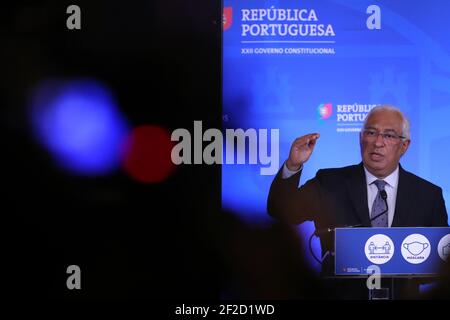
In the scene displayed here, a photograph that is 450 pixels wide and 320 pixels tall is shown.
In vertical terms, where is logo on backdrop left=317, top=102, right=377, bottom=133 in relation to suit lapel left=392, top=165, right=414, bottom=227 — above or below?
above

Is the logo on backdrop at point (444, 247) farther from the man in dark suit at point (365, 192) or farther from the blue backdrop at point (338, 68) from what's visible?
the blue backdrop at point (338, 68)

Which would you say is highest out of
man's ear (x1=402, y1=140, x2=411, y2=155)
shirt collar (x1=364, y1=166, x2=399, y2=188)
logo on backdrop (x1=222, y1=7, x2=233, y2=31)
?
logo on backdrop (x1=222, y1=7, x2=233, y2=31)

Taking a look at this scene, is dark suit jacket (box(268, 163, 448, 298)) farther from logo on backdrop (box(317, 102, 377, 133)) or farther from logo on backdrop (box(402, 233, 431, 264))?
logo on backdrop (box(317, 102, 377, 133))

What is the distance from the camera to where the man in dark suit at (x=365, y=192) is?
Result: 2494 mm

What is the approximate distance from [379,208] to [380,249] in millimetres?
184

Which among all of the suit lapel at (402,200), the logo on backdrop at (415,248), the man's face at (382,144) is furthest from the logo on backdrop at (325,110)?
the logo on backdrop at (415,248)

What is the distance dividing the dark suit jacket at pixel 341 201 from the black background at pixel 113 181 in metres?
0.33

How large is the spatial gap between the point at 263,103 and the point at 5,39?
48.8 inches

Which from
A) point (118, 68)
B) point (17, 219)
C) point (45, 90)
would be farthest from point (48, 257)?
point (118, 68)

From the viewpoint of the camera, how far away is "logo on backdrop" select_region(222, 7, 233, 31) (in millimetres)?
2494

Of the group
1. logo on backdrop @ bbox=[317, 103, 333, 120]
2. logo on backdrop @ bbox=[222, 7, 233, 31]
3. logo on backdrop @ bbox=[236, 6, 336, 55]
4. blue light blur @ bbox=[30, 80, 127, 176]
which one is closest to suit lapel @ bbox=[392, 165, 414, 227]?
logo on backdrop @ bbox=[317, 103, 333, 120]

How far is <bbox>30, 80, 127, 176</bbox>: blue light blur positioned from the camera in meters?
2.57

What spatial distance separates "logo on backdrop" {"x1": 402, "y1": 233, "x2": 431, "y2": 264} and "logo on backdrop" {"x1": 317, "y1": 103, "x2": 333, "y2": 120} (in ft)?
2.17
